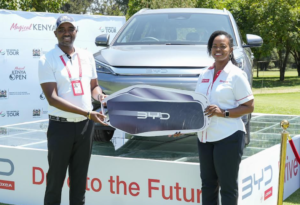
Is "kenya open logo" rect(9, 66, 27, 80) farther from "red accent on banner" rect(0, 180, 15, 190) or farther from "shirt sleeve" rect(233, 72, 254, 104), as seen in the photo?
"shirt sleeve" rect(233, 72, 254, 104)

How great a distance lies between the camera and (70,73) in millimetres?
3506

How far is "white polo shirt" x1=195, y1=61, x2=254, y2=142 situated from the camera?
3414mm

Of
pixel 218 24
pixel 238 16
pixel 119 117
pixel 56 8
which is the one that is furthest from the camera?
pixel 238 16

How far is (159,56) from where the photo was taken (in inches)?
203

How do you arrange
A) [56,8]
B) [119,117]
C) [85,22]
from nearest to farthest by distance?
1. [119,117]
2. [85,22]
3. [56,8]

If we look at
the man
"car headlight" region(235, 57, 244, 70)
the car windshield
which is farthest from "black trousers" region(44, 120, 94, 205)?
the car windshield

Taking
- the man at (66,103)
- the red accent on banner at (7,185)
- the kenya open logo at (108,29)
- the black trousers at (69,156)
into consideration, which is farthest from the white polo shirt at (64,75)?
the kenya open logo at (108,29)

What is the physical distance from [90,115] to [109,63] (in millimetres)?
1823

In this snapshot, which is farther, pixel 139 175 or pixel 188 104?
pixel 139 175

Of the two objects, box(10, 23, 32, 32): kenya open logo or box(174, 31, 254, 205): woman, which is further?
box(10, 23, 32, 32): kenya open logo

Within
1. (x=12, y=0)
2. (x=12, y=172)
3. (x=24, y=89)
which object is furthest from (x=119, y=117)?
(x=12, y=0)

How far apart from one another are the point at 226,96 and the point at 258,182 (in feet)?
4.68

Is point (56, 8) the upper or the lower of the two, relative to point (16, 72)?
upper

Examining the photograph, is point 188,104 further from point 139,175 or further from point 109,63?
point 109,63
